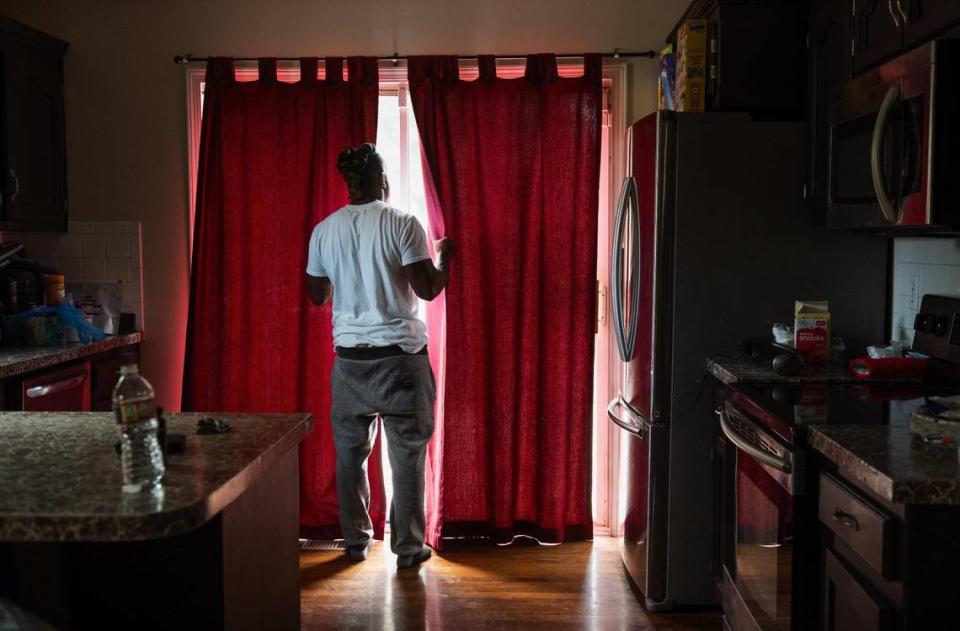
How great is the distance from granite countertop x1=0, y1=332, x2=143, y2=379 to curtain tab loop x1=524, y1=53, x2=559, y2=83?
6.45 ft

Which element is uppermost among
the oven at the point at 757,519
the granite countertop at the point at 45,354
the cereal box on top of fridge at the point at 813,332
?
the cereal box on top of fridge at the point at 813,332

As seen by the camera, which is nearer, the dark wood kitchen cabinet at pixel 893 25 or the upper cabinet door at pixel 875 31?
the dark wood kitchen cabinet at pixel 893 25

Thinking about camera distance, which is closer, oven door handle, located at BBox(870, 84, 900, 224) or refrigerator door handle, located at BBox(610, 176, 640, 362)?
oven door handle, located at BBox(870, 84, 900, 224)

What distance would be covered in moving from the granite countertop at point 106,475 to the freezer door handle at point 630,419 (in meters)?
1.31

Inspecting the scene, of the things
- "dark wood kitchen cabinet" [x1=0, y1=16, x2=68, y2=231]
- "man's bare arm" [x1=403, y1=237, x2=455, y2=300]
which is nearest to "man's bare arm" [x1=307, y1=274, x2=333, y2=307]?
"man's bare arm" [x1=403, y1=237, x2=455, y2=300]

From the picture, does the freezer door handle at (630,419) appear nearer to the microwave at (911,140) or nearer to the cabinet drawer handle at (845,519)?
the microwave at (911,140)

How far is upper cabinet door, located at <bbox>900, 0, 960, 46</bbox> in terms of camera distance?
74.9 inches

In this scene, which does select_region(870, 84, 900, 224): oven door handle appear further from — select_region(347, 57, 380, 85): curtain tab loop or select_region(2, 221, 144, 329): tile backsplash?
select_region(2, 221, 144, 329): tile backsplash

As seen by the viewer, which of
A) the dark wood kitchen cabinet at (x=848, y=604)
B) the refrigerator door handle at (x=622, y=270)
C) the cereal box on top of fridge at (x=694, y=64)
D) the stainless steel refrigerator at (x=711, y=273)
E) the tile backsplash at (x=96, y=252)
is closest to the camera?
the dark wood kitchen cabinet at (x=848, y=604)

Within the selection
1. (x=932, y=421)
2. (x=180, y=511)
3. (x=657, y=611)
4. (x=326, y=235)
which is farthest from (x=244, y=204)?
(x=932, y=421)

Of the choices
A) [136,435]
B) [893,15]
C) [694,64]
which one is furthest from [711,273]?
[136,435]

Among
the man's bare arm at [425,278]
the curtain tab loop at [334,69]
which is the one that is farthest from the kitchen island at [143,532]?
the curtain tab loop at [334,69]

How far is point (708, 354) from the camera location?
2.85 meters

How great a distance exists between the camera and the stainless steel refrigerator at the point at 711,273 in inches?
111
